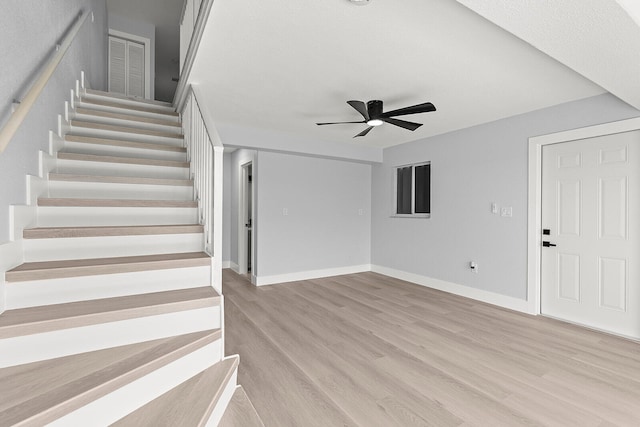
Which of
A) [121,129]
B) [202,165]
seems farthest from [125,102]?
[202,165]

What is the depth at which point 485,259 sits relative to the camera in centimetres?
415

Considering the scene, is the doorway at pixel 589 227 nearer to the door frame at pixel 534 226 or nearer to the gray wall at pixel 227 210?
the door frame at pixel 534 226

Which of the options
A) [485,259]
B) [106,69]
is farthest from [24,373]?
[106,69]

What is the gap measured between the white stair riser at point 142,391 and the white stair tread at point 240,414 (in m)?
0.28

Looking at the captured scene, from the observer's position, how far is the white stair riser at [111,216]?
87.6 inches

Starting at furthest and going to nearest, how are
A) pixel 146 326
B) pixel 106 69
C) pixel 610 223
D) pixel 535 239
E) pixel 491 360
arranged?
1. pixel 106 69
2. pixel 535 239
3. pixel 610 223
4. pixel 491 360
5. pixel 146 326

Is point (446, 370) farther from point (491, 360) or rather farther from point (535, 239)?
point (535, 239)

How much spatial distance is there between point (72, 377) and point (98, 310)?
39cm

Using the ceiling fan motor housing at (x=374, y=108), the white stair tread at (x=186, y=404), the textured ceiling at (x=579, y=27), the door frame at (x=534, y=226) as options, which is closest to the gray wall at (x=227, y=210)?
the ceiling fan motor housing at (x=374, y=108)

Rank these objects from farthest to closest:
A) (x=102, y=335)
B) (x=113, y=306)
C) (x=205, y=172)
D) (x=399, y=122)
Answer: (x=399, y=122) → (x=205, y=172) → (x=113, y=306) → (x=102, y=335)

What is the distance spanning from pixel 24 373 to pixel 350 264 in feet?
16.1

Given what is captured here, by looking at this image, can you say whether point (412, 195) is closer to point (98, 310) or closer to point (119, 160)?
point (119, 160)

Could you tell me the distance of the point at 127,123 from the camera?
345cm

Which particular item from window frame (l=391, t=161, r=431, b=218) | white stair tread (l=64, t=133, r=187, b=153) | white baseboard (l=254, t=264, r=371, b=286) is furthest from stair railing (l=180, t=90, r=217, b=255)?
window frame (l=391, t=161, r=431, b=218)
